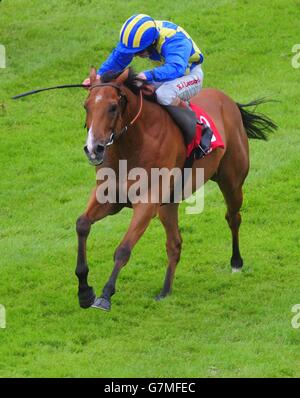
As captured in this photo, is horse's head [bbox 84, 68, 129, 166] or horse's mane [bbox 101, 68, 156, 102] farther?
horse's mane [bbox 101, 68, 156, 102]

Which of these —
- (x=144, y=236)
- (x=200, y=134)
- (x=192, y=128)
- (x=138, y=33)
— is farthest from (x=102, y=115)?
(x=144, y=236)

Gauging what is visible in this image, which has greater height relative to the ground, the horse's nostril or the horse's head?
the horse's head

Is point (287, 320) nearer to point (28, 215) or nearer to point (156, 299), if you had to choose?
point (156, 299)

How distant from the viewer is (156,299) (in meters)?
11.3

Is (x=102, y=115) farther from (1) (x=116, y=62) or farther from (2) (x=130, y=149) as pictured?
(1) (x=116, y=62)

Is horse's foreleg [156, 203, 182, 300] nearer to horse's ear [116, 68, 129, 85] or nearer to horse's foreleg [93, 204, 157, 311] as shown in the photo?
horse's foreleg [93, 204, 157, 311]

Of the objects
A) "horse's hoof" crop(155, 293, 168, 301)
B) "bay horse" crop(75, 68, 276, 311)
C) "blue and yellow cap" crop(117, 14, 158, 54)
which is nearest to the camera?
"bay horse" crop(75, 68, 276, 311)

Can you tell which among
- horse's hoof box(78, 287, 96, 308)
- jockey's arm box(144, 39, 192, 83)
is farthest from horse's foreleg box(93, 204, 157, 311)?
jockey's arm box(144, 39, 192, 83)

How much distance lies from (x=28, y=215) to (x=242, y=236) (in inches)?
102

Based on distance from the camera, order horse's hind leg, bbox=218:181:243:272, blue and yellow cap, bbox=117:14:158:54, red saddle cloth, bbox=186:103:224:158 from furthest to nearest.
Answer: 1. horse's hind leg, bbox=218:181:243:272
2. red saddle cloth, bbox=186:103:224:158
3. blue and yellow cap, bbox=117:14:158:54

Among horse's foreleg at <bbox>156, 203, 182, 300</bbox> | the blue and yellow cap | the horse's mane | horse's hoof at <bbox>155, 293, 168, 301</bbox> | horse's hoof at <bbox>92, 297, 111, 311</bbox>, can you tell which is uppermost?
the blue and yellow cap

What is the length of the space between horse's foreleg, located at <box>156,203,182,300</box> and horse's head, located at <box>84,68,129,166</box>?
65.6 inches

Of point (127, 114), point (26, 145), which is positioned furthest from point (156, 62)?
point (26, 145)

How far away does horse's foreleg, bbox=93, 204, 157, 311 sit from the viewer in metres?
9.94
